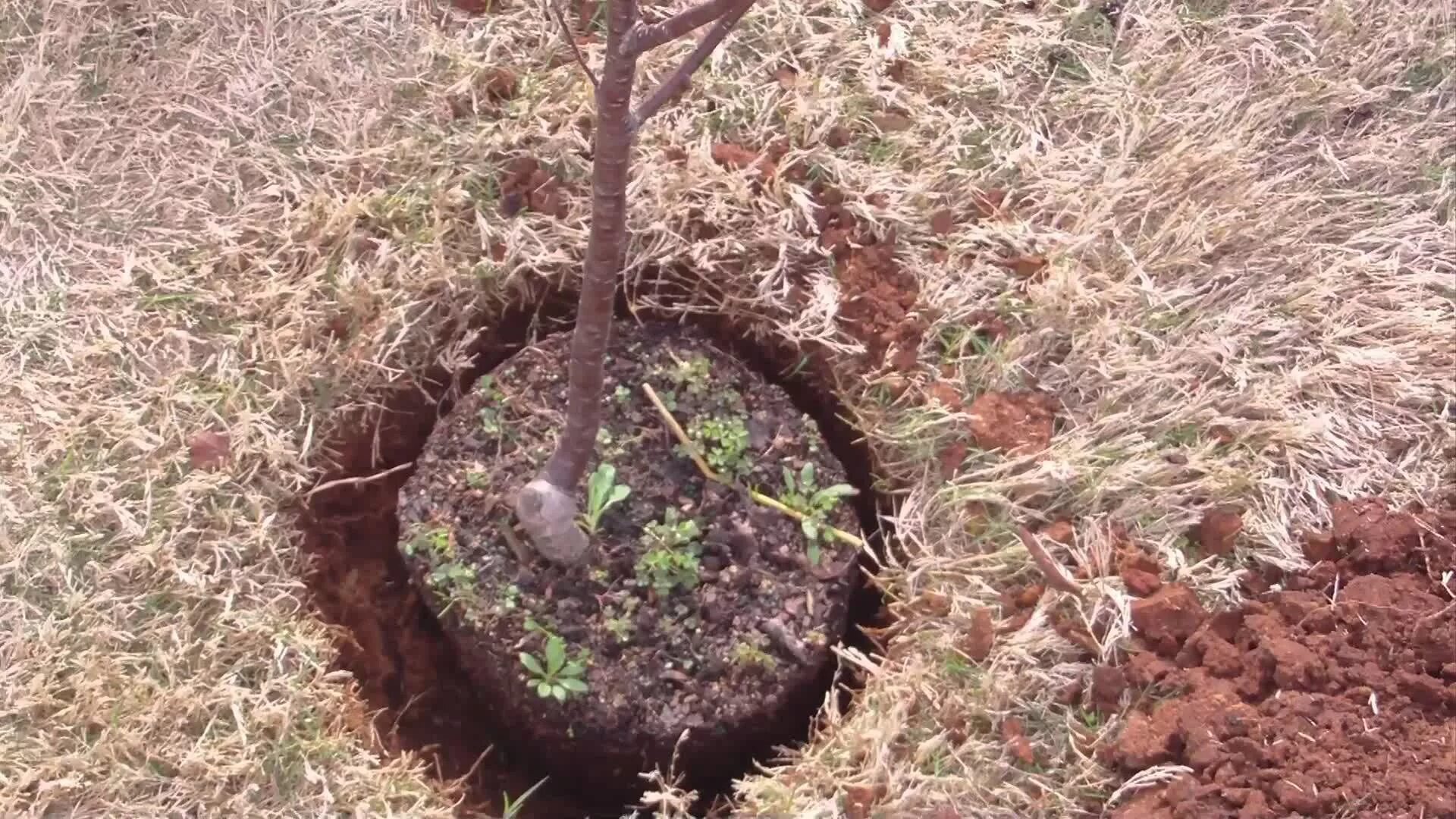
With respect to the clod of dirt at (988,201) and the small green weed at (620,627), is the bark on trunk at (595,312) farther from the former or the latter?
the clod of dirt at (988,201)

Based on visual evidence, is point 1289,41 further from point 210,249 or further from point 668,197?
point 210,249

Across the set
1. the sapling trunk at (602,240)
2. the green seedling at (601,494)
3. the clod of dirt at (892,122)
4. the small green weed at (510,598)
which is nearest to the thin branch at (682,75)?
the sapling trunk at (602,240)

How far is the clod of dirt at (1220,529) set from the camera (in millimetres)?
1729

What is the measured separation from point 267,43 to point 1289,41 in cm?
186

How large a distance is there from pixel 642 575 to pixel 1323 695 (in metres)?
0.99

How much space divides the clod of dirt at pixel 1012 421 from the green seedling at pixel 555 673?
2.35 feet

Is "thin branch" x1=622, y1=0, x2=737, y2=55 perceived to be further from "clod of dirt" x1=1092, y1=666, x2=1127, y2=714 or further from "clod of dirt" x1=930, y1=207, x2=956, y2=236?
"clod of dirt" x1=1092, y1=666, x2=1127, y2=714

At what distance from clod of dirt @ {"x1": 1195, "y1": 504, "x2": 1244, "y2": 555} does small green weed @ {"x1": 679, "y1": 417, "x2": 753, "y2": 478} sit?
0.71 metres

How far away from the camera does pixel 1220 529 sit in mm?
1730

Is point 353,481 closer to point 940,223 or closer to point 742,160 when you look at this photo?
point 742,160

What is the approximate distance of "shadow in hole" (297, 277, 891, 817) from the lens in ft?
5.80

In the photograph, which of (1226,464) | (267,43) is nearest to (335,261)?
(267,43)

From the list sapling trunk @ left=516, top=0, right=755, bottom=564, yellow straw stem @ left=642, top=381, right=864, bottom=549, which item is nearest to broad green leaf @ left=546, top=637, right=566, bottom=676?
sapling trunk @ left=516, top=0, right=755, bottom=564

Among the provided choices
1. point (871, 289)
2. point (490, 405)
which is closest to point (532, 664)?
point (490, 405)
